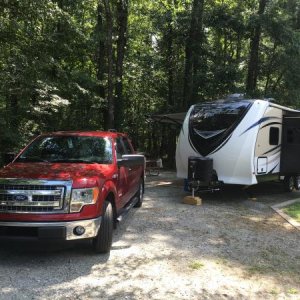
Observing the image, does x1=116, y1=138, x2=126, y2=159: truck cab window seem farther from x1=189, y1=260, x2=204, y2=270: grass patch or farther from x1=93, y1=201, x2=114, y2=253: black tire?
x1=189, y1=260, x2=204, y2=270: grass patch

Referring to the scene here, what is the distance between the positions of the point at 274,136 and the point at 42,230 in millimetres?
8792

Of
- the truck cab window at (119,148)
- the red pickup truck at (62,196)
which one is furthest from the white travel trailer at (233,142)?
the red pickup truck at (62,196)

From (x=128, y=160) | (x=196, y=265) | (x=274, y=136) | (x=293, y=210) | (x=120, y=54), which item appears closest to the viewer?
(x=196, y=265)

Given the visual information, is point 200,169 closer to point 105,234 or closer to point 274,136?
point 274,136

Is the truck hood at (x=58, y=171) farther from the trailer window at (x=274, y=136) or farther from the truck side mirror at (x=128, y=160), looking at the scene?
the trailer window at (x=274, y=136)

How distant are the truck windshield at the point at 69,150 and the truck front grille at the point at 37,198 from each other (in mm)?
1299

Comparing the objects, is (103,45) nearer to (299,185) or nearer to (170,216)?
(299,185)

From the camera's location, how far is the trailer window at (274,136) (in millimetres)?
12438

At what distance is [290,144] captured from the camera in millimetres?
13219

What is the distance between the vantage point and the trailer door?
13.2 m

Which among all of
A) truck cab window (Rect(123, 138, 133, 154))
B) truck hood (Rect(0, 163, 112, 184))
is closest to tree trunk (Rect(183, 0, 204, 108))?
truck cab window (Rect(123, 138, 133, 154))

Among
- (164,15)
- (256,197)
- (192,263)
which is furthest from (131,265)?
(164,15)

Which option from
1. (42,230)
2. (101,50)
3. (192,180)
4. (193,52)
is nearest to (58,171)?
(42,230)

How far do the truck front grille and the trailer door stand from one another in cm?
906
